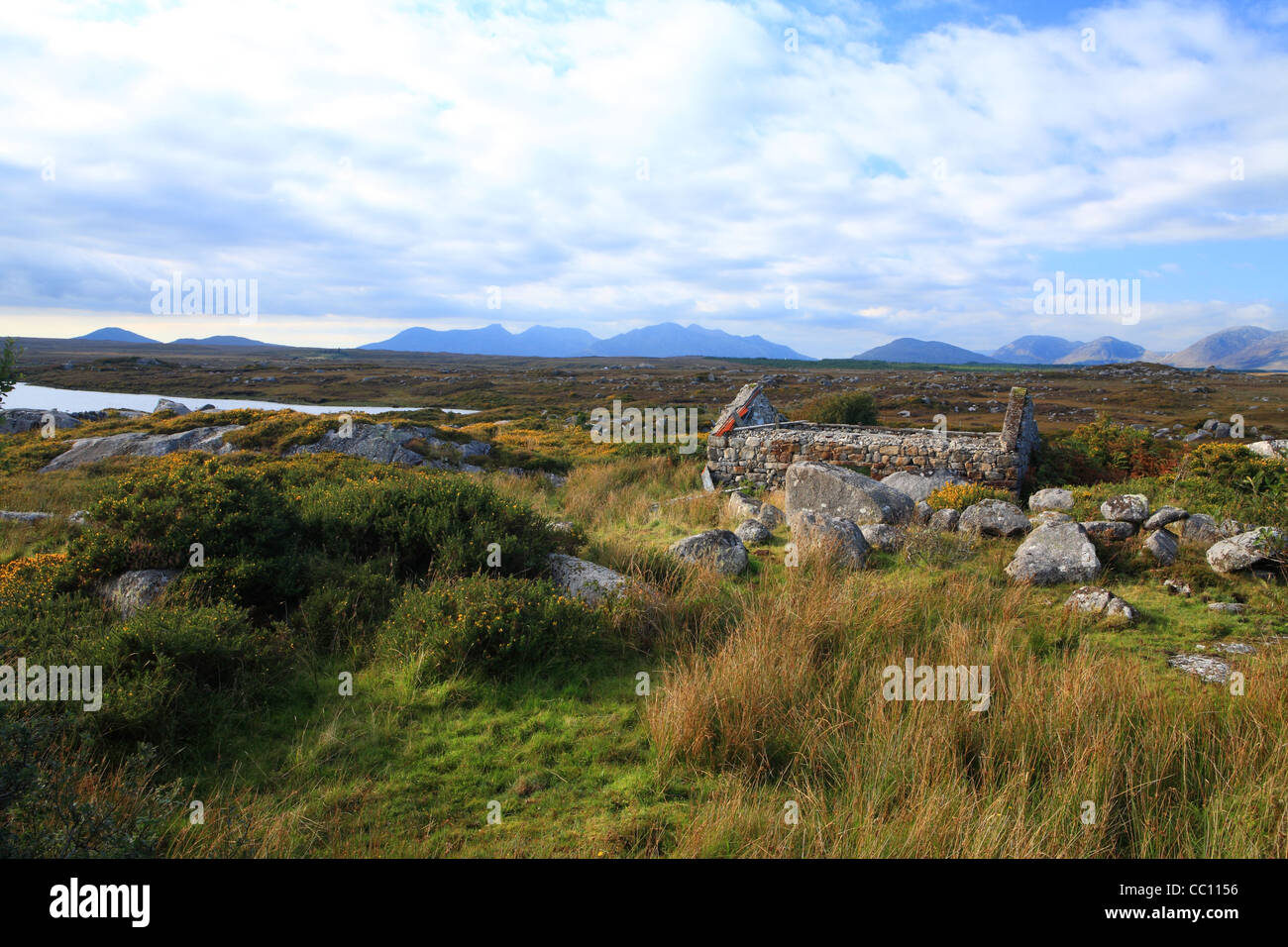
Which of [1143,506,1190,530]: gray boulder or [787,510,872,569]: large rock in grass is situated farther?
[1143,506,1190,530]: gray boulder

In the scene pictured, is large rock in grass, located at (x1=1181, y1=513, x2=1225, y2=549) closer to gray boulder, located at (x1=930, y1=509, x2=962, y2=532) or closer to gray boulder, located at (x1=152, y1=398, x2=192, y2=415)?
gray boulder, located at (x1=930, y1=509, x2=962, y2=532)

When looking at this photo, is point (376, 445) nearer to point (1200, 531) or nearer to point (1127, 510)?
point (1127, 510)

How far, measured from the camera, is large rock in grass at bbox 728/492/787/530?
35.8ft

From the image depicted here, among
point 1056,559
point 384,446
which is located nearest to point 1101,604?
point 1056,559

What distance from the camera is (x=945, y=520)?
997 cm

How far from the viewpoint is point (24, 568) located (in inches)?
252

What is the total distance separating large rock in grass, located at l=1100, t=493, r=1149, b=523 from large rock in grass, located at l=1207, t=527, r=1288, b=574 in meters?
1.61

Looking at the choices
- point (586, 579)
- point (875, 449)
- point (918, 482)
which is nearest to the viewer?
point (586, 579)

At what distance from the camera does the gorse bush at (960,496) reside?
11484 millimetres

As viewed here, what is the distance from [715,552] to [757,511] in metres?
3.60

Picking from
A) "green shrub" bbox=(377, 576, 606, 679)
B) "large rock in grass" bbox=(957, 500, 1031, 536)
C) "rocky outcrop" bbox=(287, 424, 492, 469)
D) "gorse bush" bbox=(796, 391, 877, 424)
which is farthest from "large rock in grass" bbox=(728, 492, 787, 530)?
"gorse bush" bbox=(796, 391, 877, 424)

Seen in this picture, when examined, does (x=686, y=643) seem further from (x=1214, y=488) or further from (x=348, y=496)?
(x=1214, y=488)

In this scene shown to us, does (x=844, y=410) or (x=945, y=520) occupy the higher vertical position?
(x=844, y=410)
